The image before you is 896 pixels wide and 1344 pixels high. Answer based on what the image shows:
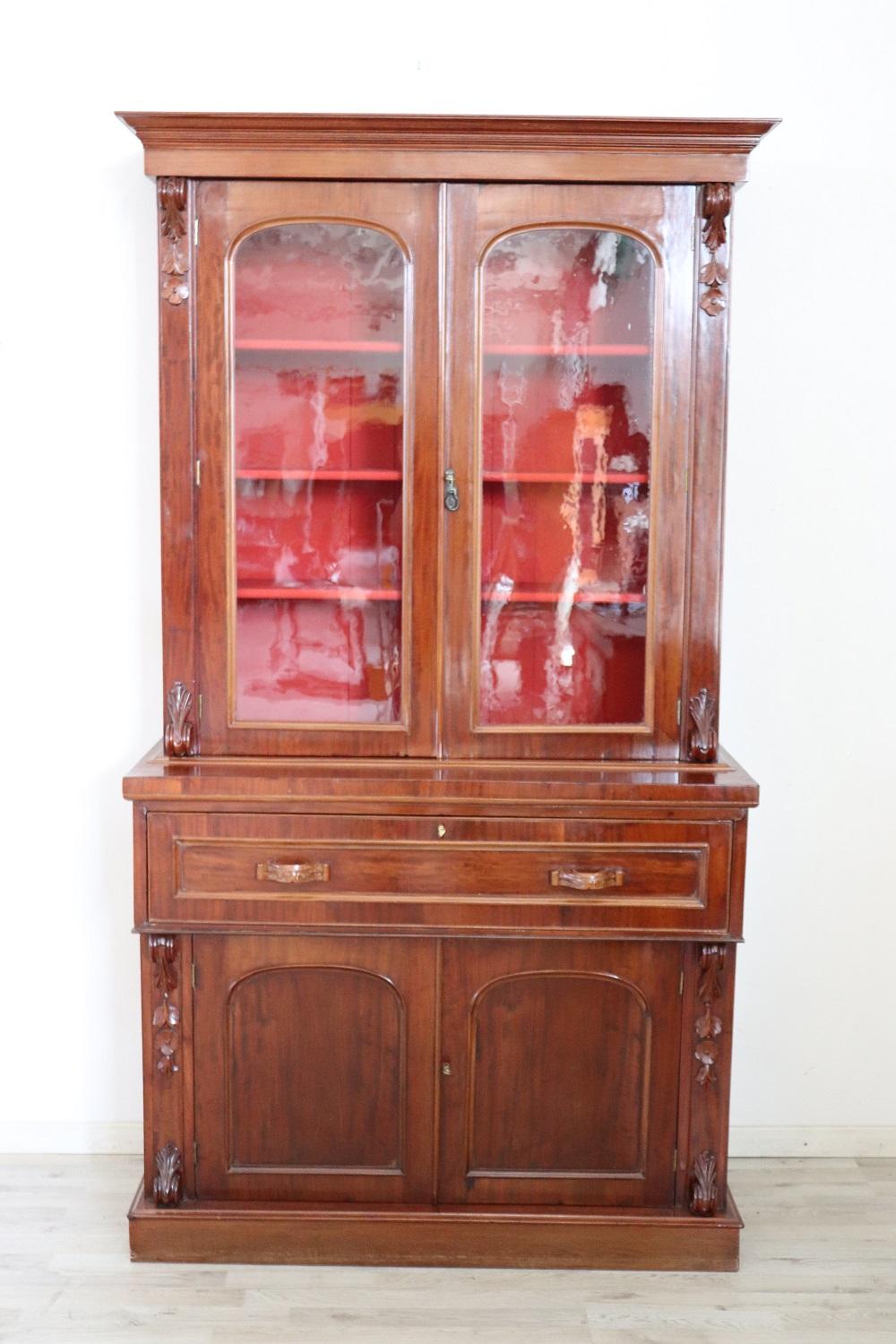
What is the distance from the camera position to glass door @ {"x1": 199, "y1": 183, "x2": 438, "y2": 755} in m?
2.45

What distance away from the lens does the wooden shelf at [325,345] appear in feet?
8.20

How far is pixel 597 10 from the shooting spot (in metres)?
2.76

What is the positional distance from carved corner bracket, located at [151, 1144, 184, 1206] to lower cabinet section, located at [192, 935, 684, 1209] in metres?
0.05

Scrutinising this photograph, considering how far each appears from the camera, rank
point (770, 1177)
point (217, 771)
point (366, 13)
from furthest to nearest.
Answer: point (770, 1177) < point (366, 13) < point (217, 771)

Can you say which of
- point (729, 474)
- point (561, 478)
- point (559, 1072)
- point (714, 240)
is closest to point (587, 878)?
point (559, 1072)

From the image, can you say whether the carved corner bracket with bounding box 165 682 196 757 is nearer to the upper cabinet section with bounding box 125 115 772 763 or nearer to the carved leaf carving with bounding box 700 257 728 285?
the upper cabinet section with bounding box 125 115 772 763

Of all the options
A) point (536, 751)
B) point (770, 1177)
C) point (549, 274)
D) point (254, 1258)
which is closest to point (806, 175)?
point (549, 274)

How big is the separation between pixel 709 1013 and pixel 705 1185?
13.3 inches

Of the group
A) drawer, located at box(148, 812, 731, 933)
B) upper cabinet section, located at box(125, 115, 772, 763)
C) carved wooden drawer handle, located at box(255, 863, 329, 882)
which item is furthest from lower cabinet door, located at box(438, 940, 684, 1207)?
upper cabinet section, located at box(125, 115, 772, 763)

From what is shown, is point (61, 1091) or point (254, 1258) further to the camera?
point (61, 1091)

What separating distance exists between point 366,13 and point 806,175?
974mm

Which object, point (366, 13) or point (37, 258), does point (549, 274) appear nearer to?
point (366, 13)

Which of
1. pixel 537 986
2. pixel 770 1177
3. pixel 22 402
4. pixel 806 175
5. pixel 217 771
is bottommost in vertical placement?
pixel 770 1177

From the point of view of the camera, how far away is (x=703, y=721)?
2529 millimetres
